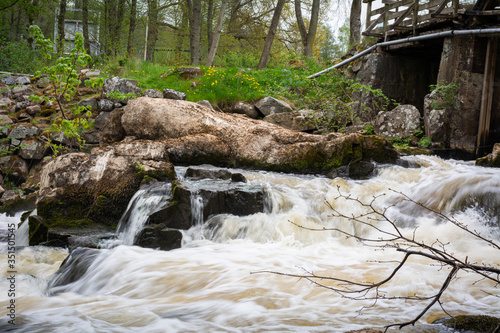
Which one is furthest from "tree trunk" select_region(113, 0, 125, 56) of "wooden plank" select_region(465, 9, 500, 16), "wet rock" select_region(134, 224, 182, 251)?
"wet rock" select_region(134, 224, 182, 251)

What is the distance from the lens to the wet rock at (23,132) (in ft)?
34.2

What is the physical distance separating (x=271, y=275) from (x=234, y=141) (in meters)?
4.41

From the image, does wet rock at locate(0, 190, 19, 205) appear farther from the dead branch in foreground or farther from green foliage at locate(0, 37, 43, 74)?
green foliage at locate(0, 37, 43, 74)

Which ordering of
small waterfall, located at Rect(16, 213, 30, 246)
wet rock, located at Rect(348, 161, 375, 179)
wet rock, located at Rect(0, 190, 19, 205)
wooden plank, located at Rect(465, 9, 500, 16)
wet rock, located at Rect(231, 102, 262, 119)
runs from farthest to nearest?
wet rock, located at Rect(231, 102, 262, 119) → wooden plank, located at Rect(465, 9, 500, 16) → wet rock, located at Rect(0, 190, 19, 205) → wet rock, located at Rect(348, 161, 375, 179) → small waterfall, located at Rect(16, 213, 30, 246)

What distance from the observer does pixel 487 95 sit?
9.53 m

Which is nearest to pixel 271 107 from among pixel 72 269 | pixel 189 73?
pixel 189 73

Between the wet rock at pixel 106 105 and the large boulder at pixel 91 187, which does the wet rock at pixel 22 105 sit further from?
the large boulder at pixel 91 187

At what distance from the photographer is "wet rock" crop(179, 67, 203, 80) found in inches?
564

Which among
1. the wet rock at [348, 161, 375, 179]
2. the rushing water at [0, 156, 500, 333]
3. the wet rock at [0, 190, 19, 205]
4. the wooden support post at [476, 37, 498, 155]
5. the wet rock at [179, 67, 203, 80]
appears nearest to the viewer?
the rushing water at [0, 156, 500, 333]

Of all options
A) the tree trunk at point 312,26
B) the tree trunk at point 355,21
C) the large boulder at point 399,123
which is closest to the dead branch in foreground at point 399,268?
the large boulder at point 399,123

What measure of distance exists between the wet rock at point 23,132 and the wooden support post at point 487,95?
11666mm

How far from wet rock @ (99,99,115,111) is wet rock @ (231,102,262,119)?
3703 millimetres

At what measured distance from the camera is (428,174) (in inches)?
273

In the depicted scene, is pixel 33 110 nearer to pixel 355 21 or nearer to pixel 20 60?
pixel 20 60
